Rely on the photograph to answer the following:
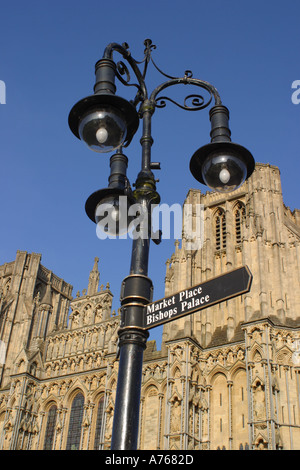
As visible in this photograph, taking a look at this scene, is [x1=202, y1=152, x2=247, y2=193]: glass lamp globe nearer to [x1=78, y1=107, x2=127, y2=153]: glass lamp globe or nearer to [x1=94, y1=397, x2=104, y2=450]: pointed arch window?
[x1=78, y1=107, x2=127, y2=153]: glass lamp globe

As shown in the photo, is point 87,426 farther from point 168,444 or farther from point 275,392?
point 275,392

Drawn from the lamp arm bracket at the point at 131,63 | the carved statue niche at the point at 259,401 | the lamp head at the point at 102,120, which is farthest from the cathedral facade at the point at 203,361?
the lamp head at the point at 102,120

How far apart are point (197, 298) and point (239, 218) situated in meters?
25.2

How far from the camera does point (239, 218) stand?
30656 mm

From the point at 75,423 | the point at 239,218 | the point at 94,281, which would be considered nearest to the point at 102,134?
the point at 239,218

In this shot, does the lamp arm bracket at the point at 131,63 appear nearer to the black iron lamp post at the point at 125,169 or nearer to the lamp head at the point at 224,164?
the black iron lamp post at the point at 125,169

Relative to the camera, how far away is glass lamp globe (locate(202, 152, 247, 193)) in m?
6.91

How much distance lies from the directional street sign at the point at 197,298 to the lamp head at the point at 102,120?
2.14 meters

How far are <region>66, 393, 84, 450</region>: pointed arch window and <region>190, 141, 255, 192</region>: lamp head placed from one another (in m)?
26.4

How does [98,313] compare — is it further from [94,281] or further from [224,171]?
[224,171]

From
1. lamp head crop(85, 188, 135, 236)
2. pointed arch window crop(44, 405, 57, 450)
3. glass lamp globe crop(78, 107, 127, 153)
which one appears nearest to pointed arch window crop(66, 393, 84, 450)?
pointed arch window crop(44, 405, 57, 450)

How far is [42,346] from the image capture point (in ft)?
118

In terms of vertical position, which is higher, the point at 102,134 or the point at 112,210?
the point at 102,134
